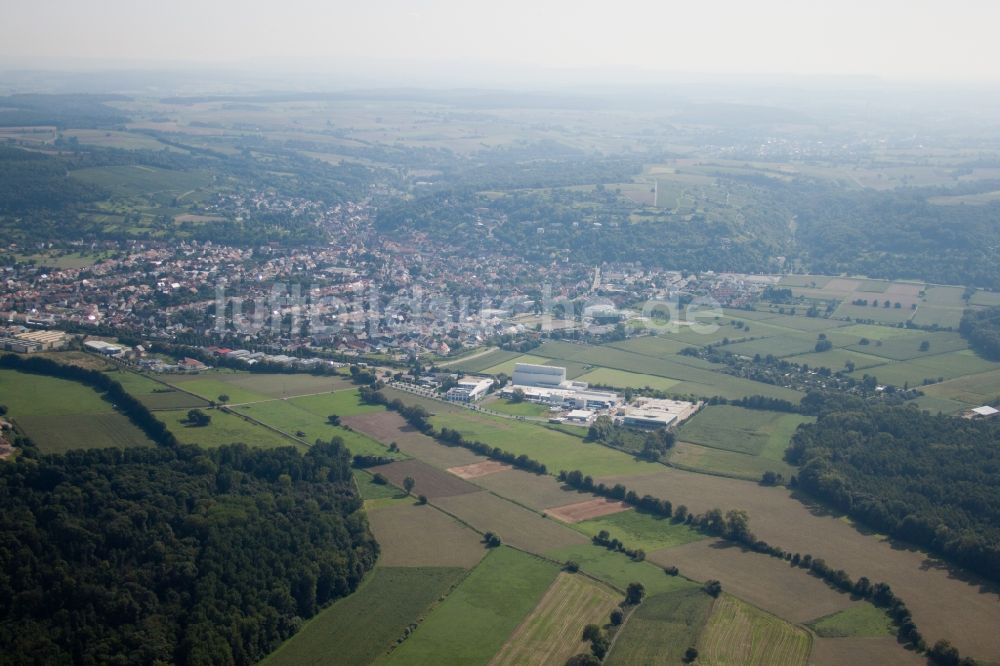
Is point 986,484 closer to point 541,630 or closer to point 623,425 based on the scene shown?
point 623,425

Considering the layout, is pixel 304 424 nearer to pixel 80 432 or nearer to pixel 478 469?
pixel 478 469

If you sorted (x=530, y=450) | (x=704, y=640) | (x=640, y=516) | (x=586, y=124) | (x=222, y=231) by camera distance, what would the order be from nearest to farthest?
(x=704, y=640) < (x=640, y=516) < (x=530, y=450) < (x=222, y=231) < (x=586, y=124)

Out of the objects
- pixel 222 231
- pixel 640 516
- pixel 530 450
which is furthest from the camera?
pixel 222 231

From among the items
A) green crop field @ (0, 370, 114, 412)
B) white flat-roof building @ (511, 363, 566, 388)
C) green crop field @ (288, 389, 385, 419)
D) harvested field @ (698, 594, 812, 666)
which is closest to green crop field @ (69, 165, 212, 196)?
green crop field @ (0, 370, 114, 412)

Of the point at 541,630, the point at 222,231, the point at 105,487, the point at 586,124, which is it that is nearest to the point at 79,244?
the point at 222,231

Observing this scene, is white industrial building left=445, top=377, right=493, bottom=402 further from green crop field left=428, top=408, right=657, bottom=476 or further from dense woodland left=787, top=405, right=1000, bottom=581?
dense woodland left=787, top=405, right=1000, bottom=581

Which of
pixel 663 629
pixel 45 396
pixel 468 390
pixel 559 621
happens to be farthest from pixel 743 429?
pixel 45 396
